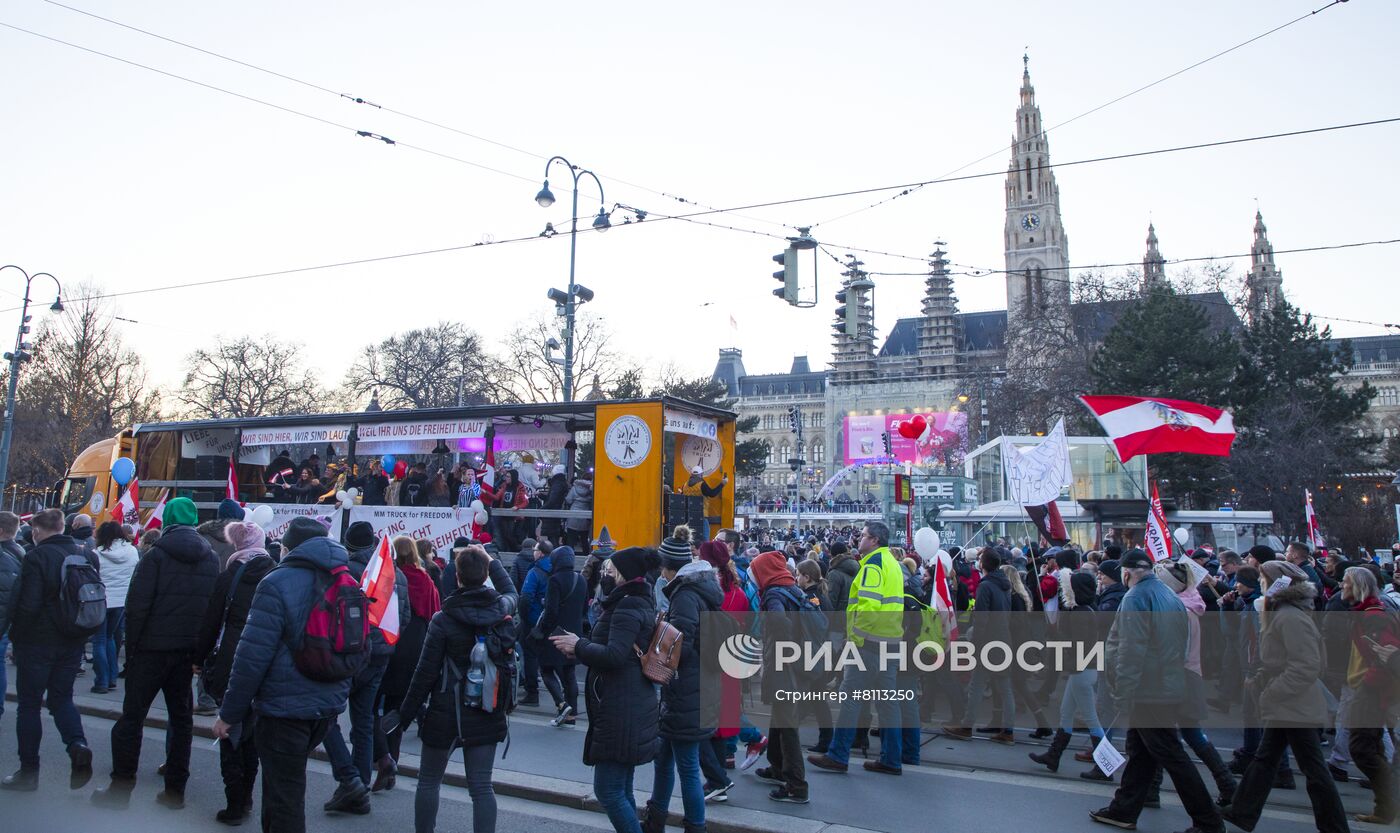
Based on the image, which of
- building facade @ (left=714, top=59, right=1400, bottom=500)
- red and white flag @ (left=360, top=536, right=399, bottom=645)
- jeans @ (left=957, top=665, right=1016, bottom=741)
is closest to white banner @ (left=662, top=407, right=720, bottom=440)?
jeans @ (left=957, top=665, right=1016, bottom=741)

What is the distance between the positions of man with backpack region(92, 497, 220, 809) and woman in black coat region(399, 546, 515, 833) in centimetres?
219

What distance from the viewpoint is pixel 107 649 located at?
10180mm

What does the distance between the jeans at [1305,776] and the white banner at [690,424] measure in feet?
25.1

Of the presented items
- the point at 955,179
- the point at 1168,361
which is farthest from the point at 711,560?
the point at 1168,361

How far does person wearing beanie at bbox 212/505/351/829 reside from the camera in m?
4.55

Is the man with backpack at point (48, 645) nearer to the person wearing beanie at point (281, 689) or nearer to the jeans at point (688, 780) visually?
the person wearing beanie at point (281, 689)

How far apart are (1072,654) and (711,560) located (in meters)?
3.76

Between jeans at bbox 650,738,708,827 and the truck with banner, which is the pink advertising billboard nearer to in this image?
the truck with banner

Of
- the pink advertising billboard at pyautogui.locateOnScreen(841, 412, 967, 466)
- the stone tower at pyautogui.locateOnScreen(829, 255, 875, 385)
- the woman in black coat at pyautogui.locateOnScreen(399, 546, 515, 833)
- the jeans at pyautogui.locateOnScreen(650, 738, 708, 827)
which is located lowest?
the jeans at pyautogui.locateOnScreen(650, 738, 708, 827)

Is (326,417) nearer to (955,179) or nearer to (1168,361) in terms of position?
(955,179)

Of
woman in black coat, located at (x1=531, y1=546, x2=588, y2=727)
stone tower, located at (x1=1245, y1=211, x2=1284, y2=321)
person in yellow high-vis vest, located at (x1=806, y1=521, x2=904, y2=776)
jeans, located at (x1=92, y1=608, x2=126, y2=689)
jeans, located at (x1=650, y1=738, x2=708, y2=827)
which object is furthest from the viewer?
stone tower, located at (x1=1245, y1=211, x2=1284, y2=321)

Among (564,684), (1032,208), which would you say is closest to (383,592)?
(564,684)

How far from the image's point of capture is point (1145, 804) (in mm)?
6602

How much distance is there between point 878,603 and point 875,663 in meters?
0.51
